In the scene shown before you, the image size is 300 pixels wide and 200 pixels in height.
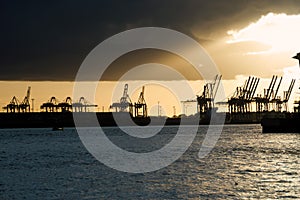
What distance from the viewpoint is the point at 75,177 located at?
50969mm

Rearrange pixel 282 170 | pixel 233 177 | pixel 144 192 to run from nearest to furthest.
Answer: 1. pixel 144 192
2. pixel 233 177
3. pixel 282 170

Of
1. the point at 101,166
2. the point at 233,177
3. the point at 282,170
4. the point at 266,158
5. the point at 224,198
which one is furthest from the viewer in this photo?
the point at 266,158

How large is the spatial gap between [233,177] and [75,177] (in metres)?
12.4

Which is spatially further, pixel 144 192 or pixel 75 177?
pixel 75 177

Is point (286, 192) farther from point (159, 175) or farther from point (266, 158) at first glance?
point (266, 158)

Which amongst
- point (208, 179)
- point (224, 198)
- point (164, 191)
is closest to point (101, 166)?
point (208, 179)

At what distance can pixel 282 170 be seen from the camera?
53.8 metres

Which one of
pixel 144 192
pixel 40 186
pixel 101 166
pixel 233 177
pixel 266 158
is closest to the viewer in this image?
pixel 144 192

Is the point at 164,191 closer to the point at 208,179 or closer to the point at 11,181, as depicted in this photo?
the point at 208,179

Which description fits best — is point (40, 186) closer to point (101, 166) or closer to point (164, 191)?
point (164, 191)

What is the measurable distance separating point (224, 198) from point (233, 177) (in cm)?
1177

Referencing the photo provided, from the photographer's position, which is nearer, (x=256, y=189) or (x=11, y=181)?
(x=256, y=189)

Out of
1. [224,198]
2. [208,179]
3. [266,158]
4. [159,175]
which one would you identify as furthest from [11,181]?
[266,158]

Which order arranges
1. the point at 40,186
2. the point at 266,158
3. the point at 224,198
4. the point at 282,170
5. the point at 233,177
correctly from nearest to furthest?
the point at 224,198
the point at 40,186
the point at 233,177
the point at 282,170
the point at 266,158
